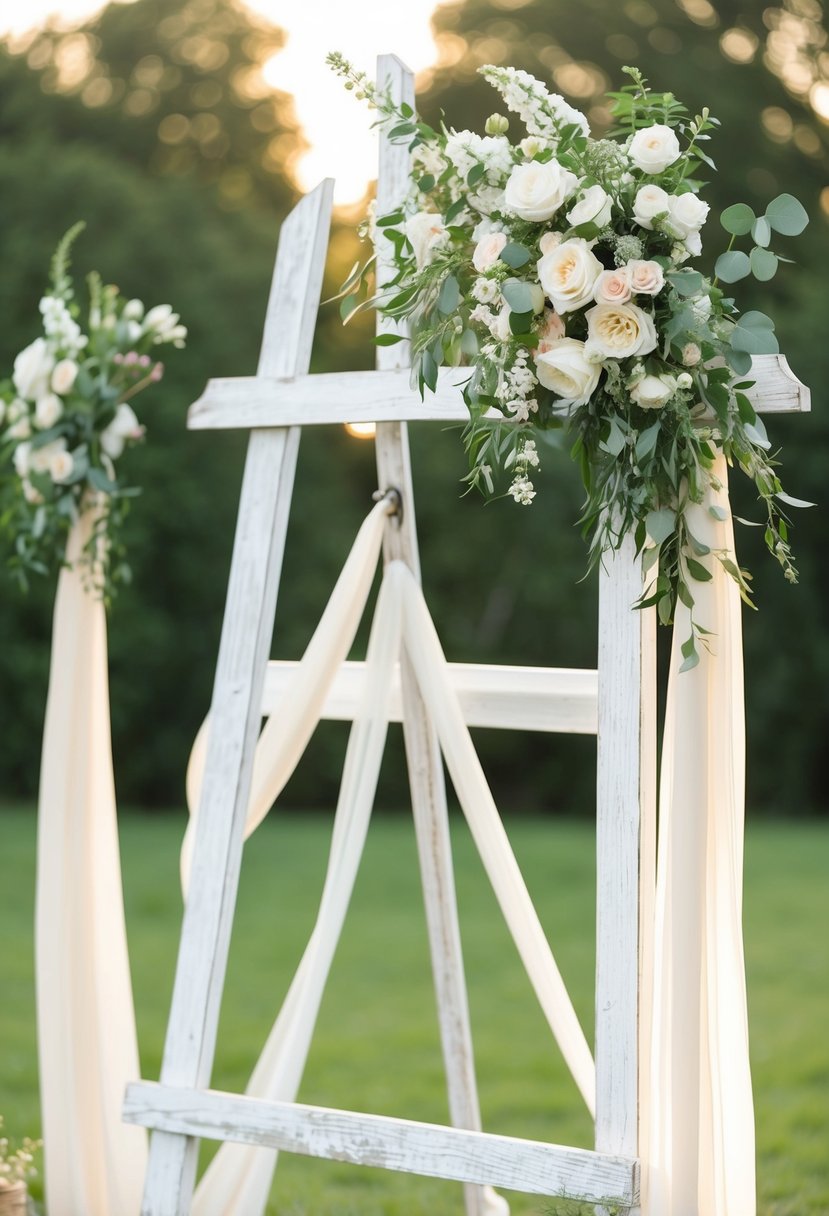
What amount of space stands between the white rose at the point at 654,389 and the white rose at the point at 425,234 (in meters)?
0.42

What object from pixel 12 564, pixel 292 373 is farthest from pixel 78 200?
pixel 292 373

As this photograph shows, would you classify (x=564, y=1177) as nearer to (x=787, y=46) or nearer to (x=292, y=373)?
(x=292, y=373)

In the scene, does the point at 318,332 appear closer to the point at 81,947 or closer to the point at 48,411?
the point at 48,411

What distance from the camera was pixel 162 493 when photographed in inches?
413

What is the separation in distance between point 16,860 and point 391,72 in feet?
21.1

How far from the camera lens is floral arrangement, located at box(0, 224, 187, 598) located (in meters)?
3.03

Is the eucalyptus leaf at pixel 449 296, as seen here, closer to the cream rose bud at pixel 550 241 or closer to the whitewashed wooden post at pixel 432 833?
the cream rose bud at pixel 550 241

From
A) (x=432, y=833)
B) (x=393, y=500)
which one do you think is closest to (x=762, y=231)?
(x=393, y=500)

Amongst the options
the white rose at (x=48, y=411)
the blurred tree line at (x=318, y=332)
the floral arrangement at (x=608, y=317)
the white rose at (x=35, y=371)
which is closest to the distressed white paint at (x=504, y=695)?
the floral arrangement at (x=608, y=317)

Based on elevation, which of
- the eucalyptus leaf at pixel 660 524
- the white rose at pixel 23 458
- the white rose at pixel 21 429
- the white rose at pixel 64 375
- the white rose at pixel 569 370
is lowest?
the eucalyptus leaf at pixel 660 524

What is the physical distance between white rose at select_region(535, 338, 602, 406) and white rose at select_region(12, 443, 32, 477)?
153cm

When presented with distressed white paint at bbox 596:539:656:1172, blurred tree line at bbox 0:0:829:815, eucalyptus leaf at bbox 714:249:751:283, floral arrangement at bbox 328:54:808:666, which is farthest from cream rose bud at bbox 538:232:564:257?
blurred tree line at bbox 0:0:829:815

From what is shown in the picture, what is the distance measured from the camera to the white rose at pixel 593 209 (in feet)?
6.06

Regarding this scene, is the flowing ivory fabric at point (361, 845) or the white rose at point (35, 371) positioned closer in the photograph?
the flowing ivory fabric at point (361, 845)
